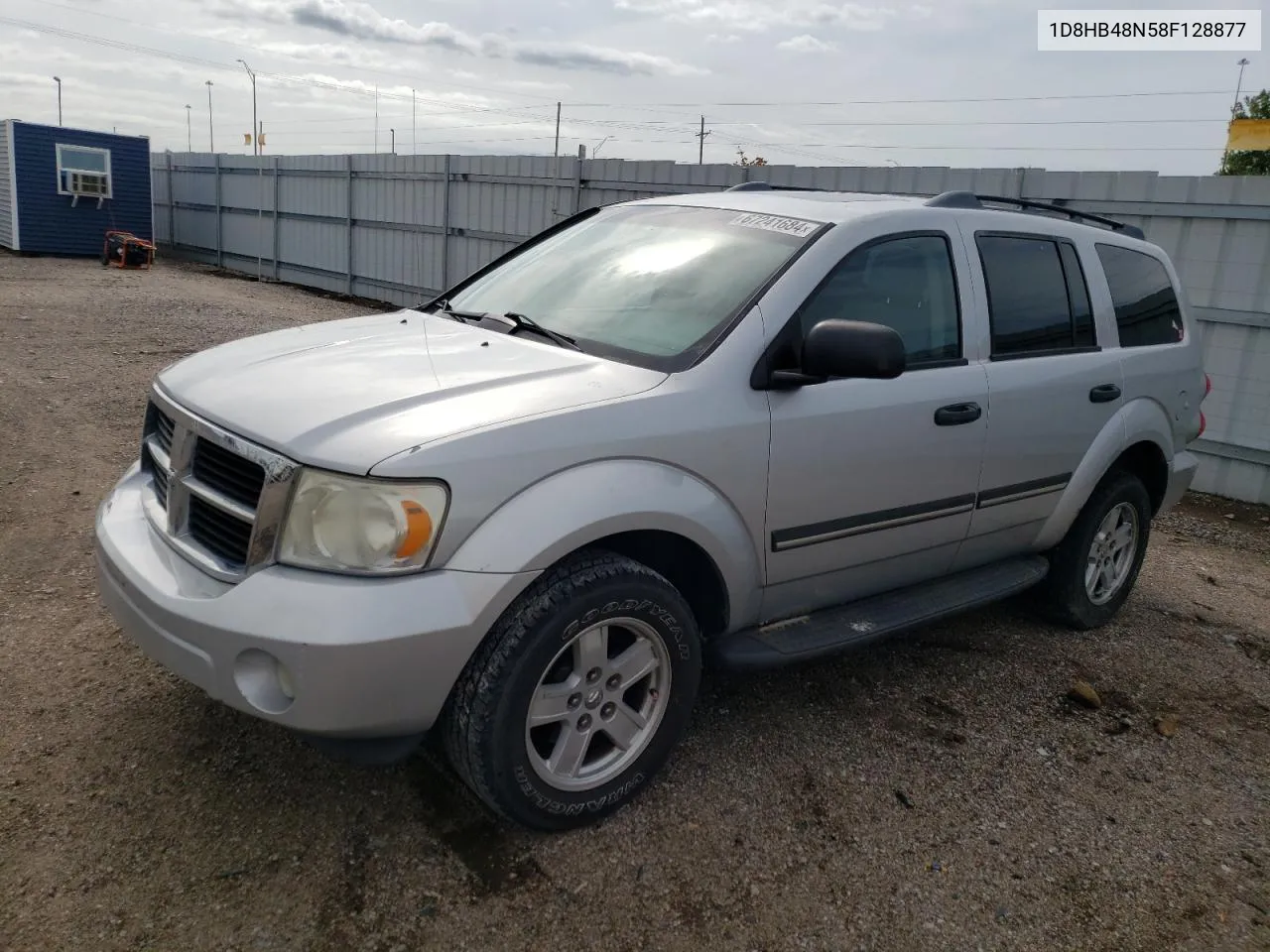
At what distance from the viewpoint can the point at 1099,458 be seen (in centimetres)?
432

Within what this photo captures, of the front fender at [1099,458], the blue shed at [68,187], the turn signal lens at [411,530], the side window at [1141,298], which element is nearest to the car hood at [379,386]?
the turn signal lens at [411,530]

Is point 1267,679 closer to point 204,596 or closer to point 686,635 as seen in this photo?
point 686,635

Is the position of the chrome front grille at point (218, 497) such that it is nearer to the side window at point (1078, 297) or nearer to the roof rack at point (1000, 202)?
the roof rack at point (1000, 202)

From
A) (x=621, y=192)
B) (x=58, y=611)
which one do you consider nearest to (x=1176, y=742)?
(x=58, y=611)

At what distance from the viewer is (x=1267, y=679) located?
444cm

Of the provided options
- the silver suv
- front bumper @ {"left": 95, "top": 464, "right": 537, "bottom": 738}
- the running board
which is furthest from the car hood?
the running board

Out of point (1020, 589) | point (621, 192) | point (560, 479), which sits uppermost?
point (621, 192)

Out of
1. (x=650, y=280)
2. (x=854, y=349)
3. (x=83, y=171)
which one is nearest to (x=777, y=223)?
(x=650, y=280)

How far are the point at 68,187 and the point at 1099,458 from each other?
80.3 feet

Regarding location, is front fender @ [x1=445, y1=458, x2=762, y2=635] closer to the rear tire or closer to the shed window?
the rear tire

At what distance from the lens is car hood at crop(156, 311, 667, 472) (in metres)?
2.49

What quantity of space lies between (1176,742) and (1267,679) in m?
1.05

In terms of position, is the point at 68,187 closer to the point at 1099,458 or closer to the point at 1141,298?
the point at 1141,298

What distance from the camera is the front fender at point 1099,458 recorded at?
168 inches
